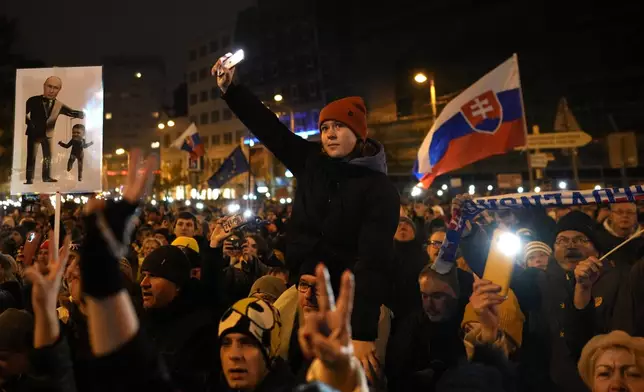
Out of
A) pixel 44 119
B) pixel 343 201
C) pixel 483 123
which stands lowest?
pixel 343 201

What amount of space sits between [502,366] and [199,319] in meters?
1.90

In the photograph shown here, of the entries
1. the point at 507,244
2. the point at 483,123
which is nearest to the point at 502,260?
the point at 507,244

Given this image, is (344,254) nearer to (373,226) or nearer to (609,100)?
(373,226)

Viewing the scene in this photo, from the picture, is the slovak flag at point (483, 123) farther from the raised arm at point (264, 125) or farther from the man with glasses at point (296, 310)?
the raised arm at point (264, 125)

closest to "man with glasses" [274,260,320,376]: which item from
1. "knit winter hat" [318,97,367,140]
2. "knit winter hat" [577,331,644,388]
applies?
"knit winter hat" [318,97,367,140]

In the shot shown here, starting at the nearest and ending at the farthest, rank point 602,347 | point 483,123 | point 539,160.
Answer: point 602,347 < point 483,123 < point 539,160

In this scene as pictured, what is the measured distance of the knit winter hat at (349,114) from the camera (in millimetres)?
3033

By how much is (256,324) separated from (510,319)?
1977 millimetres

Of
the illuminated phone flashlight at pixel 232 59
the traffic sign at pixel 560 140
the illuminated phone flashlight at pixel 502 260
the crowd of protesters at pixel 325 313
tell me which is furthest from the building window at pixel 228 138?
the illuminated phone flashlight at pixel 502 260

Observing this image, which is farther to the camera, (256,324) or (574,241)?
(574,241)

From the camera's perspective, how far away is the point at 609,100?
3716 centimetres

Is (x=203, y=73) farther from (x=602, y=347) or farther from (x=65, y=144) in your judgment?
(x=602, y=347)

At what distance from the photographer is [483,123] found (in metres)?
9.56

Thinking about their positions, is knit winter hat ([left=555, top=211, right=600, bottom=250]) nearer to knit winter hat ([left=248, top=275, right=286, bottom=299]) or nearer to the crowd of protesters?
the crowd of protesters
